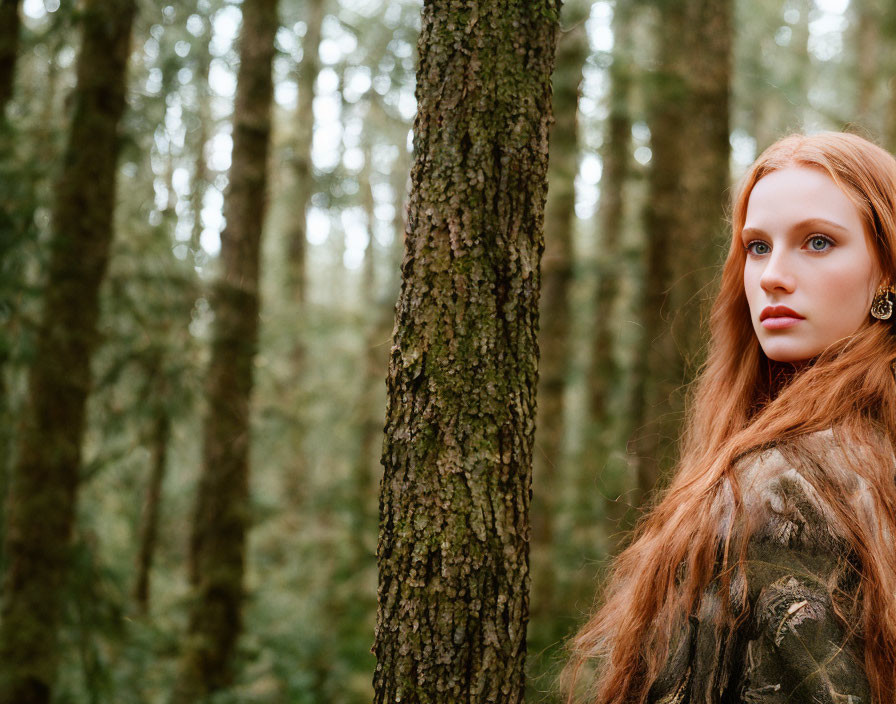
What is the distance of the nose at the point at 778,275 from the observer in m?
1.87

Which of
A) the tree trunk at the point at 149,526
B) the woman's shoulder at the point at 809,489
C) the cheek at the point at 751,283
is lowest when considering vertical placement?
the tree trunk at the point at 149,526

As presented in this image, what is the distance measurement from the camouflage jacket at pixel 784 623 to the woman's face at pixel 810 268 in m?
0.32

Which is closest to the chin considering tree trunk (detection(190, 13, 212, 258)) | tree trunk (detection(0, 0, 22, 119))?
tree trunk (detection(190, 13, 212, 258))

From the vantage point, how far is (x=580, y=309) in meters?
11.9

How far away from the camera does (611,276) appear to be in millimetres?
8328

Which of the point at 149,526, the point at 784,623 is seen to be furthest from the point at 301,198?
the point at 784,623

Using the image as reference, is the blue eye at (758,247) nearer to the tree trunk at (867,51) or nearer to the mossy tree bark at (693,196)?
the mossy tree bark at (693,196)

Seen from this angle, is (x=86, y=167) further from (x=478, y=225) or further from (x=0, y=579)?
(x=478, y=225)

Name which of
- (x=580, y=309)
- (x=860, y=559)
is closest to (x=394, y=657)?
(x=860, y=559)

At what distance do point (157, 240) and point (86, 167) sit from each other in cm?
92

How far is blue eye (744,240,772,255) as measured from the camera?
1.98 m

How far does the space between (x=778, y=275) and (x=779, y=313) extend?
96 mm

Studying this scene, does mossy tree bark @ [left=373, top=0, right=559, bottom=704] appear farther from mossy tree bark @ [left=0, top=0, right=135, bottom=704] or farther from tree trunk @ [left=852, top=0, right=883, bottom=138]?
tree trunk @ [left=852, top=0, right=883, bottom=138]

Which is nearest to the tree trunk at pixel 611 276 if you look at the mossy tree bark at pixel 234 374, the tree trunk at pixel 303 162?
the mossy tree bark at pixel 234 374
